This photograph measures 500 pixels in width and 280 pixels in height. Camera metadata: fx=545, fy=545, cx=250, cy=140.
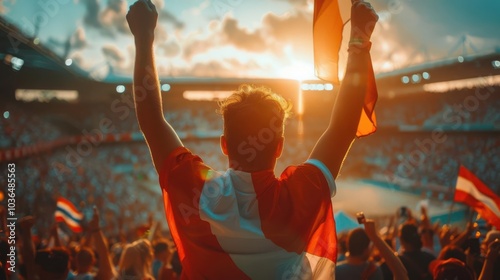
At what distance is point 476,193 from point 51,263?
5634 millimetres

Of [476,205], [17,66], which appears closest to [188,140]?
[17,66]

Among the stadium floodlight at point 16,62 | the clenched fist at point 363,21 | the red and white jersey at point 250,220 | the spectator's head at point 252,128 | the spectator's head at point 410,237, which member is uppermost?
the stadium floodlight at point 16,62

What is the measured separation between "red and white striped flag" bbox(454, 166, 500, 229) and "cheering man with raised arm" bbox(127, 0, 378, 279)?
16.3 ft

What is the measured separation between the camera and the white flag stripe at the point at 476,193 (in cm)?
658

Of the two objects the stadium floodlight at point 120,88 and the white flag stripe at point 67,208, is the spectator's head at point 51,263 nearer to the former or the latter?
the white flag stripe at point 67,208

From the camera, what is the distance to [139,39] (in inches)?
75.2

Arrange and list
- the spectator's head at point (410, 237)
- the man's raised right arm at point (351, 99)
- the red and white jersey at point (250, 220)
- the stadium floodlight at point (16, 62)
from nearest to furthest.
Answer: the red and white jersey at point (250, 220), the man's raised right arm at point (351, 99), the spectator's head at point (410, 237), the stadium floodlight at point (16, 62)

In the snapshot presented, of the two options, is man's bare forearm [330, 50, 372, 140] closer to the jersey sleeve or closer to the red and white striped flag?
the jersey sleeve

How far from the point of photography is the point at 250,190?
176 cm

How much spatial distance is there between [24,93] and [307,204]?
109 ft

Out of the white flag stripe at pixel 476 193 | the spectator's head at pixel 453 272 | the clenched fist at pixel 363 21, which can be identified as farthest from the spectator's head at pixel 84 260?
the white flag stripe at pixel 476 193

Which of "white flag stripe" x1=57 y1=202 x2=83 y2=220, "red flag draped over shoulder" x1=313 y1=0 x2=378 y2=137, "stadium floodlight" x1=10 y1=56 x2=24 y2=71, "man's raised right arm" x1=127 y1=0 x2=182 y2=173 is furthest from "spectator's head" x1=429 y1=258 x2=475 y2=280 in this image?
"stadium floodlight" x1=10 y1=56 x2=24 y2=71

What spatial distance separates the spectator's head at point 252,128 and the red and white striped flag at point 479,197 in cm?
508

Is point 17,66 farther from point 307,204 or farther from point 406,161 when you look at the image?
point 307,204
